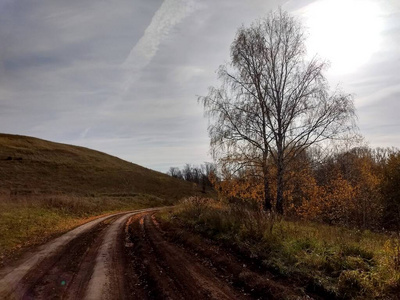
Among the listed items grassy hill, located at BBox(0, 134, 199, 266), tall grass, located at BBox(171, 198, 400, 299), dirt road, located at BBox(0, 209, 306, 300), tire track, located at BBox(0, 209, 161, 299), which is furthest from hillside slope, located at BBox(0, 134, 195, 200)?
tall grass, located at BBox(171, 198, 400, 299)

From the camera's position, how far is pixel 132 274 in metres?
7.09

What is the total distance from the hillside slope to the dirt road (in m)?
37.5

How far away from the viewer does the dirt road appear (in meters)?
5.74

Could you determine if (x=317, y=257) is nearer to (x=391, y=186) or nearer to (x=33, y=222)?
(x=33, y=222)

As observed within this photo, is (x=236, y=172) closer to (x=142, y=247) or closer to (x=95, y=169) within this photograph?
(x=142, y=247)

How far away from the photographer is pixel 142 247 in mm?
9852

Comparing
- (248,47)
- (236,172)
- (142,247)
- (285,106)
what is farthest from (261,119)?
(142,247)

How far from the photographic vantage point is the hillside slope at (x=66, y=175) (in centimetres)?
4831

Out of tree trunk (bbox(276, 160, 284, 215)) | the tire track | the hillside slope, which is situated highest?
the hillside slope

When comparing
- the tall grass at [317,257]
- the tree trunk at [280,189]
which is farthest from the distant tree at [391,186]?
the tall grass at [317,257]

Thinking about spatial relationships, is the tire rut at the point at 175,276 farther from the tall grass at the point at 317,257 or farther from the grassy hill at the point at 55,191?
the grassy hill at the point at 55,191

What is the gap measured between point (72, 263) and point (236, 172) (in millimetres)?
9878

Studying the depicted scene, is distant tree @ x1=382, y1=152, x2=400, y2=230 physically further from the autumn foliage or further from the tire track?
the tire track

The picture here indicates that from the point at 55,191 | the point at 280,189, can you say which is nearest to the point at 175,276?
the point at 280,189
